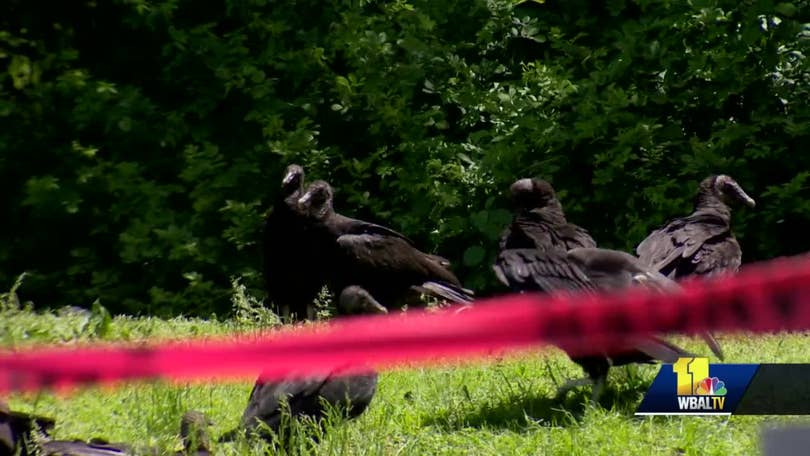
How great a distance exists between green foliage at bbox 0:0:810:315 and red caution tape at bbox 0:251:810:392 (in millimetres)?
6758

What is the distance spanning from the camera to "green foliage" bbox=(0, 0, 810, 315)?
8305mm

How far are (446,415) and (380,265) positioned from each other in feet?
8.17

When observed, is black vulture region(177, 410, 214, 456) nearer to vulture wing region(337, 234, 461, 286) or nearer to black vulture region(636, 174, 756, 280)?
black vulture region(636, 174, 756, 280)

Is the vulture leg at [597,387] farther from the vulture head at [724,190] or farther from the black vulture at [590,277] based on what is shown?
the vulture head at [724,190]

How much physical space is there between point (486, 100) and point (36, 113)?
3.44m

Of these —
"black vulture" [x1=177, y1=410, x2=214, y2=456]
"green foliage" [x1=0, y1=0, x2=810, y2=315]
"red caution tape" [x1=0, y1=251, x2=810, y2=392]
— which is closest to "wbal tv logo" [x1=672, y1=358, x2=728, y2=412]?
"black vulture" [x1=177, y1=410, x2=214, y2=456]

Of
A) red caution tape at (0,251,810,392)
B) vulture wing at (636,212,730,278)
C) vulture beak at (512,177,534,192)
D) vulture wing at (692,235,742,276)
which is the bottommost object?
vulture wing at (692,235,742,276)

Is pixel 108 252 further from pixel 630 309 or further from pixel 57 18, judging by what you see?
pixel 630 309

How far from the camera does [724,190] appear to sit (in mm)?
7254

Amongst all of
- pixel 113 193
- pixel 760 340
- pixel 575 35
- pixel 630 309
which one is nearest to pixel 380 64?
pixel 575 35

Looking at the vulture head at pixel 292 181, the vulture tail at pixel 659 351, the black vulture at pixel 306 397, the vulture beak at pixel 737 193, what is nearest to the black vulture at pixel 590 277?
the vulture tail at pixel 659 351

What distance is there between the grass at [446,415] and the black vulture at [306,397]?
9 centimetres

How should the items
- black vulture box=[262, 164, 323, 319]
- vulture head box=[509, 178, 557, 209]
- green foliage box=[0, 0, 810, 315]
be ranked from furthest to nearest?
green foliage box=[0, 0, 810, 315]
black vulture box=[262, 164, 323, 319]
vulture head box=[509, 178, 557, 209]

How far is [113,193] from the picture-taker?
9109mm
